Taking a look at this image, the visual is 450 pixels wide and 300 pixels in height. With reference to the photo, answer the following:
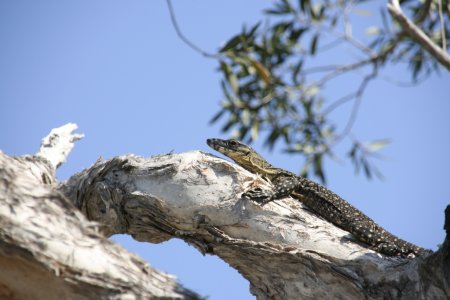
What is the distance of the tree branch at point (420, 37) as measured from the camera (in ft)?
15.0

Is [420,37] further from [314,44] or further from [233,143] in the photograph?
[233,143]

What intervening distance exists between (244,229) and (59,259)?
2.21 metres

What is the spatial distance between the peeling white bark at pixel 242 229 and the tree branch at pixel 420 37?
169 cm

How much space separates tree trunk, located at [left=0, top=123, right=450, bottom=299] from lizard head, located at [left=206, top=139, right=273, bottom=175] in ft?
6.24

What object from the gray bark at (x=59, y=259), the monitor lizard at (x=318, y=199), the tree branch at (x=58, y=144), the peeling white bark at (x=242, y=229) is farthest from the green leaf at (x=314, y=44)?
the gray bark at (x=59, y=259)

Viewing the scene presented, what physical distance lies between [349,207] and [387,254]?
133 cm

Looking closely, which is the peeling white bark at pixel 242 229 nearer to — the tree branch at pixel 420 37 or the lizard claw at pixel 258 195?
the lizard claw at pixel 258 195

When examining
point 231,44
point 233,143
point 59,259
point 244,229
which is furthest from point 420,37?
point 233,143

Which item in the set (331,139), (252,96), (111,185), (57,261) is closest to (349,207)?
(331,139)

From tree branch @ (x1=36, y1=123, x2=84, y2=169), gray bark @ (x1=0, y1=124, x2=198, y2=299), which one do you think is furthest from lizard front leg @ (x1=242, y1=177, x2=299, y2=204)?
tree branch @ (x1=36, y1=123, x2=84, y2=169)

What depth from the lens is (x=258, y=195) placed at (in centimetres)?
649

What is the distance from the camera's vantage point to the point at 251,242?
6.12 metres

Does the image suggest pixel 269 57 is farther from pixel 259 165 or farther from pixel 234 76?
pixel 259 165

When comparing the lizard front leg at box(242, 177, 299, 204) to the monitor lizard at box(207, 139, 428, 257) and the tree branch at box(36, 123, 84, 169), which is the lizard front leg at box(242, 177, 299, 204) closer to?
the monitor lizard at box(207, 139, 428, 257)
